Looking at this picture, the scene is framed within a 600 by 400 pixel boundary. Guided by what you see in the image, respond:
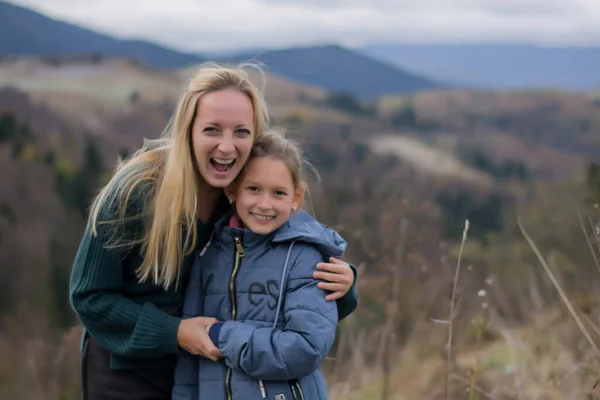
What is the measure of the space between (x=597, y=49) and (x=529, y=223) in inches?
3440

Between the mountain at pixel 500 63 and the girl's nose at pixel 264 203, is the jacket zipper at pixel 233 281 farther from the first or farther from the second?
the mountain at pixel 500 63

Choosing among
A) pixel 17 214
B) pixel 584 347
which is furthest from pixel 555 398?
pixel 17 214

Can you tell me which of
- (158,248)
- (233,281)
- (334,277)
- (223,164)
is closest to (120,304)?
(158,248)

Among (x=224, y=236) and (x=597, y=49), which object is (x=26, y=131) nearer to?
(x=224, y=236)

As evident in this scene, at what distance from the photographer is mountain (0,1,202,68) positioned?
62.0 metres

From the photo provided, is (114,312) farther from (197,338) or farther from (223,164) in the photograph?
(223,164)

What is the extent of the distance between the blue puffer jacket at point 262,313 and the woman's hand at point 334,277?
0.06ft

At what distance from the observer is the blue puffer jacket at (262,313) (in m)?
1.72

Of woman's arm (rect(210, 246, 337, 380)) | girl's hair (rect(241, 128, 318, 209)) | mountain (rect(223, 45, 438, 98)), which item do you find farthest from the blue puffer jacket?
mountain (rect(223, 45, 438, 98))

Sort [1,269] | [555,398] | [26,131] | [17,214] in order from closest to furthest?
[555,398] < [1,269] < [17,214] < [26,131]

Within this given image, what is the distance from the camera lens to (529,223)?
51.7 ft

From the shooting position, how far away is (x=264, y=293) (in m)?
1.79

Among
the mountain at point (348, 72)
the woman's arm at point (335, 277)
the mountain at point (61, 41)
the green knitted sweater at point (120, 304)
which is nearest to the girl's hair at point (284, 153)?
the woman's arm at point (335, 277)

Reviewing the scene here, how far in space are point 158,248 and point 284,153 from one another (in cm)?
42
